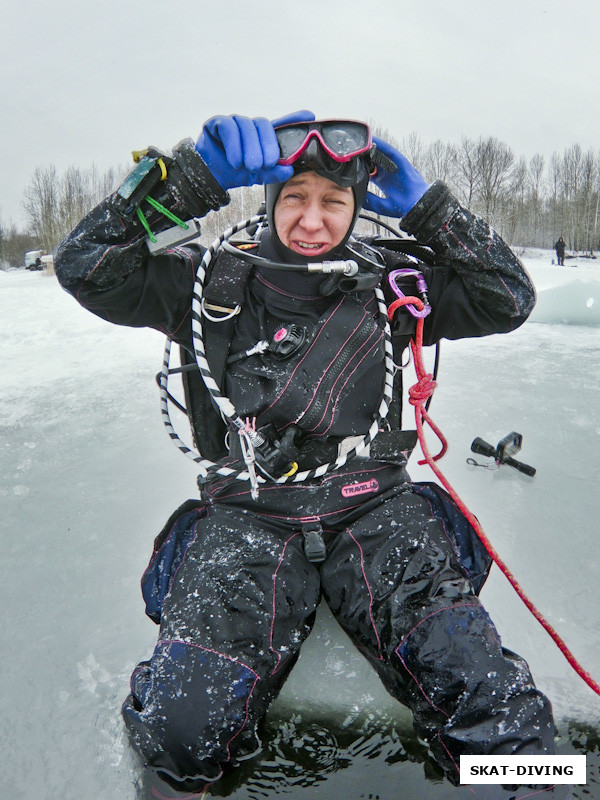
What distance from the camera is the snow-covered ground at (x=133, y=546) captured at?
4.66 ft

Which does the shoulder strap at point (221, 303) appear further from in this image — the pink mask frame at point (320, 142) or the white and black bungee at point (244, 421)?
the pink mask frame at point (320, 142)

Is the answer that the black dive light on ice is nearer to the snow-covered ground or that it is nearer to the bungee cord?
the snow-covered ground

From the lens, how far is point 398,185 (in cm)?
180

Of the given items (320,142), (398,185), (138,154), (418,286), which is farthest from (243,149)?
(418,286)

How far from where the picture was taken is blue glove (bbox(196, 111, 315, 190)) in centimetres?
149

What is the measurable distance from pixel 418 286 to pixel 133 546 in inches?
52.3

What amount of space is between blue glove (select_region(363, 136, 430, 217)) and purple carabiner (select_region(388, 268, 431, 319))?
176 mm

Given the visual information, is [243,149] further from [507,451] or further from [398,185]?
[507,451]

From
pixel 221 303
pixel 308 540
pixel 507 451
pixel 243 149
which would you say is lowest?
pixel 507 451

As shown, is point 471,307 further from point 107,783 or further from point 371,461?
point 107,783

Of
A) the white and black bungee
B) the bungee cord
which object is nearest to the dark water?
the bungee cord

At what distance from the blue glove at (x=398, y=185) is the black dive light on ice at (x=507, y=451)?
1.23 meters

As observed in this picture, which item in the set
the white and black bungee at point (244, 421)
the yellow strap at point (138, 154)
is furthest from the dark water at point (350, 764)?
the yellow strap at point (138, 154)

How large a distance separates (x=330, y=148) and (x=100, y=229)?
0.65 m
